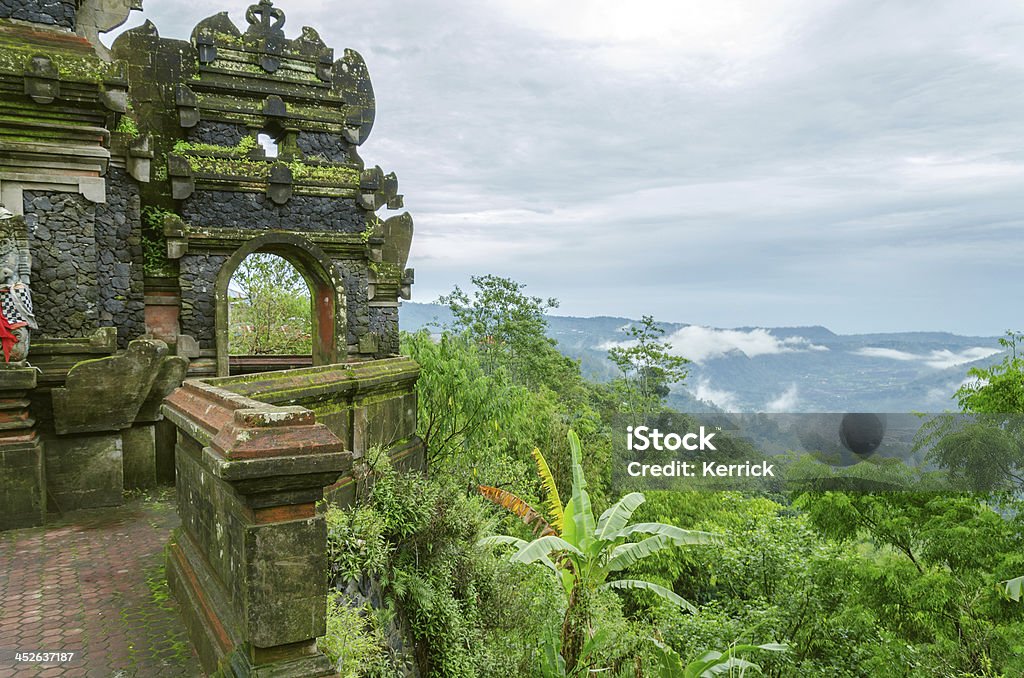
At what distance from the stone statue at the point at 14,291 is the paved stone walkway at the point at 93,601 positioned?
1899mm

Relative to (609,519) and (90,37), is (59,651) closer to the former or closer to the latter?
(609,519)

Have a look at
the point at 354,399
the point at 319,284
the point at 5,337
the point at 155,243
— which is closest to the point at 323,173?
the point at 319,284

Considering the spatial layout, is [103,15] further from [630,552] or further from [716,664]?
[716,664]

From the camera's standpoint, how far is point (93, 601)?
534 cm

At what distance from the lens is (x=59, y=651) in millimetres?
4555

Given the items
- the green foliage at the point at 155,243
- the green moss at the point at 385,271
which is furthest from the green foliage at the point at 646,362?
the green foliage at the point at 155,243

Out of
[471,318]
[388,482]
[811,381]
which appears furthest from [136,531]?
[811,381]

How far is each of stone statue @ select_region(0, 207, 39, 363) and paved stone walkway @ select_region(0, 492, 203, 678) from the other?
1899 mm

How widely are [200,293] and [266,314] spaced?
448 inches

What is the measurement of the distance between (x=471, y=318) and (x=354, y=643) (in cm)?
2757

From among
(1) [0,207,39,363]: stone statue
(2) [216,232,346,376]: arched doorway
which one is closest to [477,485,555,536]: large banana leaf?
(2) [216,232,346,376]: arched doorway

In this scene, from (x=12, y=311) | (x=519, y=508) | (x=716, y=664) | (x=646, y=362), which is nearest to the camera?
(x=12, y=311)

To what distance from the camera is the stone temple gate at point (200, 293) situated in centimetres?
385

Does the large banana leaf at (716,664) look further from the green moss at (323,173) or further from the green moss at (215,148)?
the green moss at (215,148)
